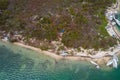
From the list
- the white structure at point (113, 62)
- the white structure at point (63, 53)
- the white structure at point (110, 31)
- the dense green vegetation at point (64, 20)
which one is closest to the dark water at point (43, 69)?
the white structure at point (113, 62)

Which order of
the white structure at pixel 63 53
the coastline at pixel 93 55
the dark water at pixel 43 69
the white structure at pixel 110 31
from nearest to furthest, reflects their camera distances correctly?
1. the dark water at pixel 43 69
2. the coastline at pixel 93 55
3. the white structure at pixel 63 53
4. the white structure at pixel 110 31

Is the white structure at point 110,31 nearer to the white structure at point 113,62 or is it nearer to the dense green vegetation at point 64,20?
the dense green vegetation at point 64,20

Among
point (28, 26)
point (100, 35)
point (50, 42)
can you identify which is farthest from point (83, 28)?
point (28, 26)

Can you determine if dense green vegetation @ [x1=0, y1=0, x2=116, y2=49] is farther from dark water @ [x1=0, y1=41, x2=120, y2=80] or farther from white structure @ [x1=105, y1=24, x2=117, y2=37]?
dark water @ [x1=0, y1=41, x2=120, y2=80]

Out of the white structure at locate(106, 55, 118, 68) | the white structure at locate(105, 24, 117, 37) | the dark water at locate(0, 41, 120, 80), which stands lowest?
the dark water at locate(0, 41, 120, 80)

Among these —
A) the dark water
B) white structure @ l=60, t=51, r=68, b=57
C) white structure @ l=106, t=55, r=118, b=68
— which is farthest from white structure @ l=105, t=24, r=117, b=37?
white structure @ l=60, t=51, r=68, b=57

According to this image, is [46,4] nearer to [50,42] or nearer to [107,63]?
[50,42]
